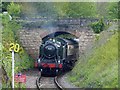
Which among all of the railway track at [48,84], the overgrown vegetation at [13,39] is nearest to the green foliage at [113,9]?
the overgrown vegetation at [13,39]

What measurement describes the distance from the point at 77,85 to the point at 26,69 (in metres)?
8.75

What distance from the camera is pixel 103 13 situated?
44.8 meters

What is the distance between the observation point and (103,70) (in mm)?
17969

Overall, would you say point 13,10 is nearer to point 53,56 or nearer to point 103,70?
point 53,56

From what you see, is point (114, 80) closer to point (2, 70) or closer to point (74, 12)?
point (2, 70)

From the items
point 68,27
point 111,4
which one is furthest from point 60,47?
point 111,4

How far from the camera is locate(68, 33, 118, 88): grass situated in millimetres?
15883

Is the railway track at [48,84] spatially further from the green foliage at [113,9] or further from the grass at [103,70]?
the green foliage at [113,9]

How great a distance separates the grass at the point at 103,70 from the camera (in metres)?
15.9

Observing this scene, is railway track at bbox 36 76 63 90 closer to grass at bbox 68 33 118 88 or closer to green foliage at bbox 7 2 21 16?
grass at bbox 68 33 118 88

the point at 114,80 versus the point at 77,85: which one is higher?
the point at 114,80

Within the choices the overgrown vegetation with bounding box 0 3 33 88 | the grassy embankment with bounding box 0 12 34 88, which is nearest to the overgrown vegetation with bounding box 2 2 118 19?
the overgrown vegetation with bounding box 0 3 33 88

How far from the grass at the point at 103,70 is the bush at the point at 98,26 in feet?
23.3

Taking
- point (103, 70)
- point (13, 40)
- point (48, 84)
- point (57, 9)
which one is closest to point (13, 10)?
point (13, 40)
